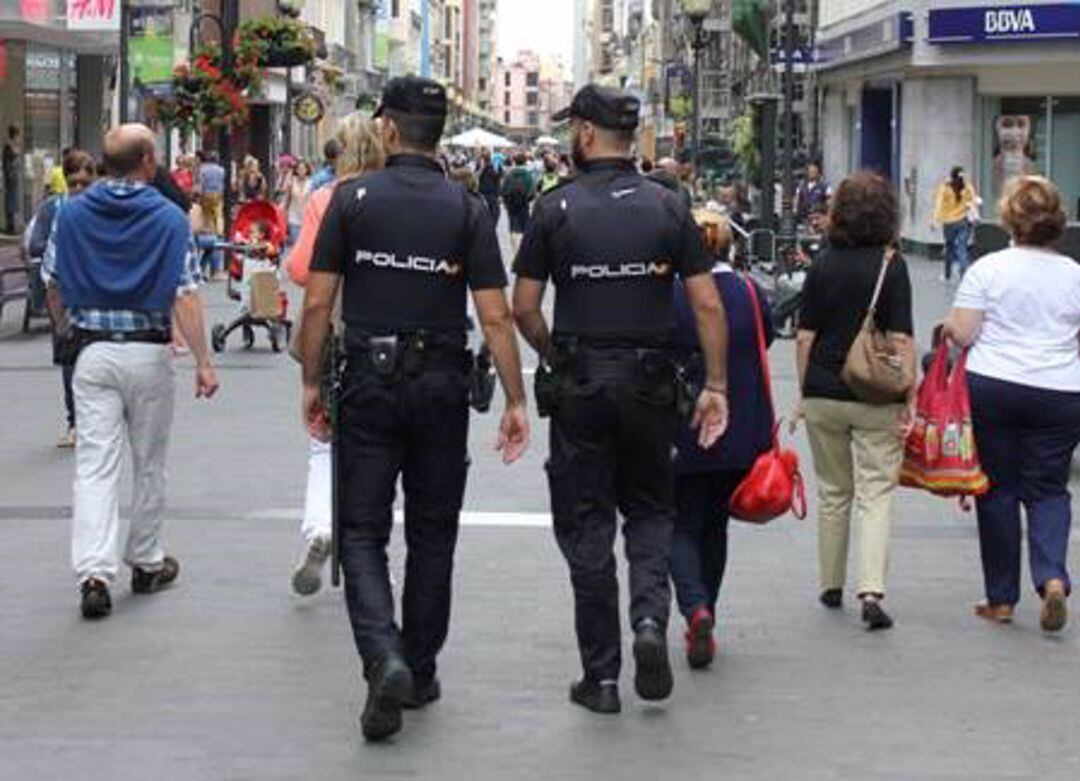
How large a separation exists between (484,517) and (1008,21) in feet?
82.0

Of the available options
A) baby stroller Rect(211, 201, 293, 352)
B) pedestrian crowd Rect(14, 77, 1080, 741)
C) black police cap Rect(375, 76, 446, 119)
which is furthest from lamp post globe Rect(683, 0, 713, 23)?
black police cap Rect(375, 76, 446, 119)

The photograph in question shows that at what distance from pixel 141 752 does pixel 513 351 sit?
1.57 meters

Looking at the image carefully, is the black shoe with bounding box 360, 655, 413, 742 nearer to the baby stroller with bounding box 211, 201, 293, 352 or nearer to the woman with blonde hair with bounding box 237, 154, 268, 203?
the baby stroller with bounding box 211, 201, 293, 352

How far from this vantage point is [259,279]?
19.1 meters

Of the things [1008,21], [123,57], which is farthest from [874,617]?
[1008,21]

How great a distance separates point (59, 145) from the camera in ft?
125

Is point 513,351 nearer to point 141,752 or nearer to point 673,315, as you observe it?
point 673,315

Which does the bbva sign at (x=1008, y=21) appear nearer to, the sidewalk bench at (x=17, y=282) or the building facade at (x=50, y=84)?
the building facade at (x=50, y=84)

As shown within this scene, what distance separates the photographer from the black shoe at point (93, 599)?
7.94 metres

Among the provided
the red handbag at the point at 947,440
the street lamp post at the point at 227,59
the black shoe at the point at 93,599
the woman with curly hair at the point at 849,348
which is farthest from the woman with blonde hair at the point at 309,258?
the street lamp post at the point at 227,59

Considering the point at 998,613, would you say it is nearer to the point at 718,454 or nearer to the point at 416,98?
the point at 718,454

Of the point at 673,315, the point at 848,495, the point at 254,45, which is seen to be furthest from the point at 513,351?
the point at 254,45

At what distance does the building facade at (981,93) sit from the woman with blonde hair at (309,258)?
2551cm

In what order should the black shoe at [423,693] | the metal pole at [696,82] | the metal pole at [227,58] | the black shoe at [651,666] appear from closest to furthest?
the black shoe at [651,666] < the black shoe at [423,693] < the metal pole at [227,58] < the metal pole at [696,82]
